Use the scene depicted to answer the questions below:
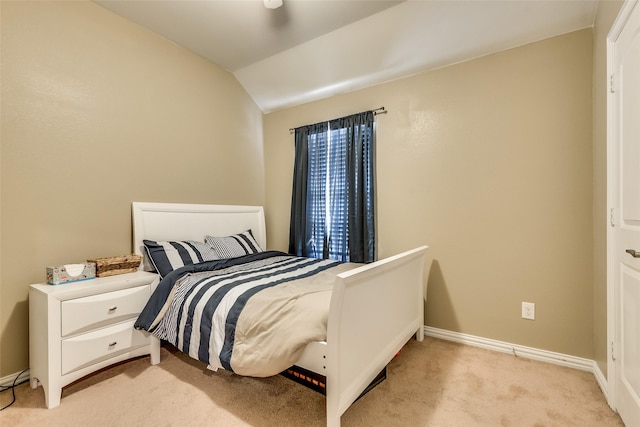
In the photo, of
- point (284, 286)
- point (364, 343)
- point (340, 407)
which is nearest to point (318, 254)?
point (284, 286)

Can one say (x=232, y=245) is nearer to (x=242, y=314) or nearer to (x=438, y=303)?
(x=242, y=314)

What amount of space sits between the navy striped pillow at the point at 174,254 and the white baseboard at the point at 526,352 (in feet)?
6.86

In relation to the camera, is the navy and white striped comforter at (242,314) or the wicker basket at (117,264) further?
the wicker basket at (117,264)

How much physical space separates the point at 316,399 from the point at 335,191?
1.97 metres

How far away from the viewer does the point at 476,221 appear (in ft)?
7.96

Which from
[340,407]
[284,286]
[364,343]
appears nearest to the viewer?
[340,407]

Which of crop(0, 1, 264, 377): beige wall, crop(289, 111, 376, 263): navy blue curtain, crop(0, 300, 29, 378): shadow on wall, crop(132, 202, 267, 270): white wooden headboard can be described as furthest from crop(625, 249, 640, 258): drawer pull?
crop(0, 300, 29, 378): shadow on wall

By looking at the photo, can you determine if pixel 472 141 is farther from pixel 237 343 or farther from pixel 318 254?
pixel 237 343

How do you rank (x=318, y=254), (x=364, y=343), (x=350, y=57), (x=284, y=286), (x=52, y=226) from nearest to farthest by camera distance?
(x=364, y=343) < (x=284, y=286) < (x=52, y=226) < (x=350, y=57) < (x=318, y=254)

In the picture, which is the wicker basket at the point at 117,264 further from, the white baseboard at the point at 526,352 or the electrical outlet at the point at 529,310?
the electrical outlet at the point at 529,310

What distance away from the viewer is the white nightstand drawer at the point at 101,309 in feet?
5.60

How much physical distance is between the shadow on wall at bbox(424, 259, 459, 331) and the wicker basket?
96.7 inches

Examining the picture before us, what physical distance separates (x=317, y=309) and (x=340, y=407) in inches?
17.4

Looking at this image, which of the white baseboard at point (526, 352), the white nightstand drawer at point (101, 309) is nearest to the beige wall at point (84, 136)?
the white nightstand drawer at point (101, 309)
